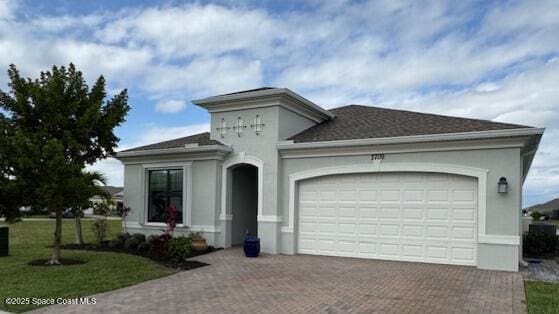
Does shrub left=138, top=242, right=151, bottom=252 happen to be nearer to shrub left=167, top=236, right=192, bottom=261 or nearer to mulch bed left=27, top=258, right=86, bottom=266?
mulch bed left=27, top=258, right=86, bottom=266

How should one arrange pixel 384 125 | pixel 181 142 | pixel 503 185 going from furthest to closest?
pixel 181 142 < pixel 384 125 < pixel 503 185

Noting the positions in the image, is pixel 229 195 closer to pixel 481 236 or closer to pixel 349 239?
pixel 349 239

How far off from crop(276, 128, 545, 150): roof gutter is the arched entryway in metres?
2.58

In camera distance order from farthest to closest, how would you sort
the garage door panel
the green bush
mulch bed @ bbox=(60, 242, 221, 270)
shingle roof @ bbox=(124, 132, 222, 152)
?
shingle roof @ bbox=(124, 132, 222, 152) < the green bush < the garage door panel < mulch bed @ bbox=(60, 242, 221, 270)

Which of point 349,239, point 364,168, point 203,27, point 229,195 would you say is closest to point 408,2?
point 364,168

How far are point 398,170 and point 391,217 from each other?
4.43ft

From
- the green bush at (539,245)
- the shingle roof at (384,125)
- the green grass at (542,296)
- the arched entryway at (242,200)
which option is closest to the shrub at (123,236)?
the arched entryway at (242,200)

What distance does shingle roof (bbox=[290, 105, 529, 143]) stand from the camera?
12.0m

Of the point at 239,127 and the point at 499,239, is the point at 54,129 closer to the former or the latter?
the point at 239,127

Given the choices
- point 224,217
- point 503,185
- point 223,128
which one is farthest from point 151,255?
point 503,185

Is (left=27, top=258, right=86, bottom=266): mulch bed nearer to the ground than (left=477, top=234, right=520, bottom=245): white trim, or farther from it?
nearer to the ground

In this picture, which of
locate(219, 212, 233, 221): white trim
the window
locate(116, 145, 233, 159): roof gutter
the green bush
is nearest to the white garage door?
locate(219, 212, 233, 221): white trim

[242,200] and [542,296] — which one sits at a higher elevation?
[242,200]

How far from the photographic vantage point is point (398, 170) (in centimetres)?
1225
